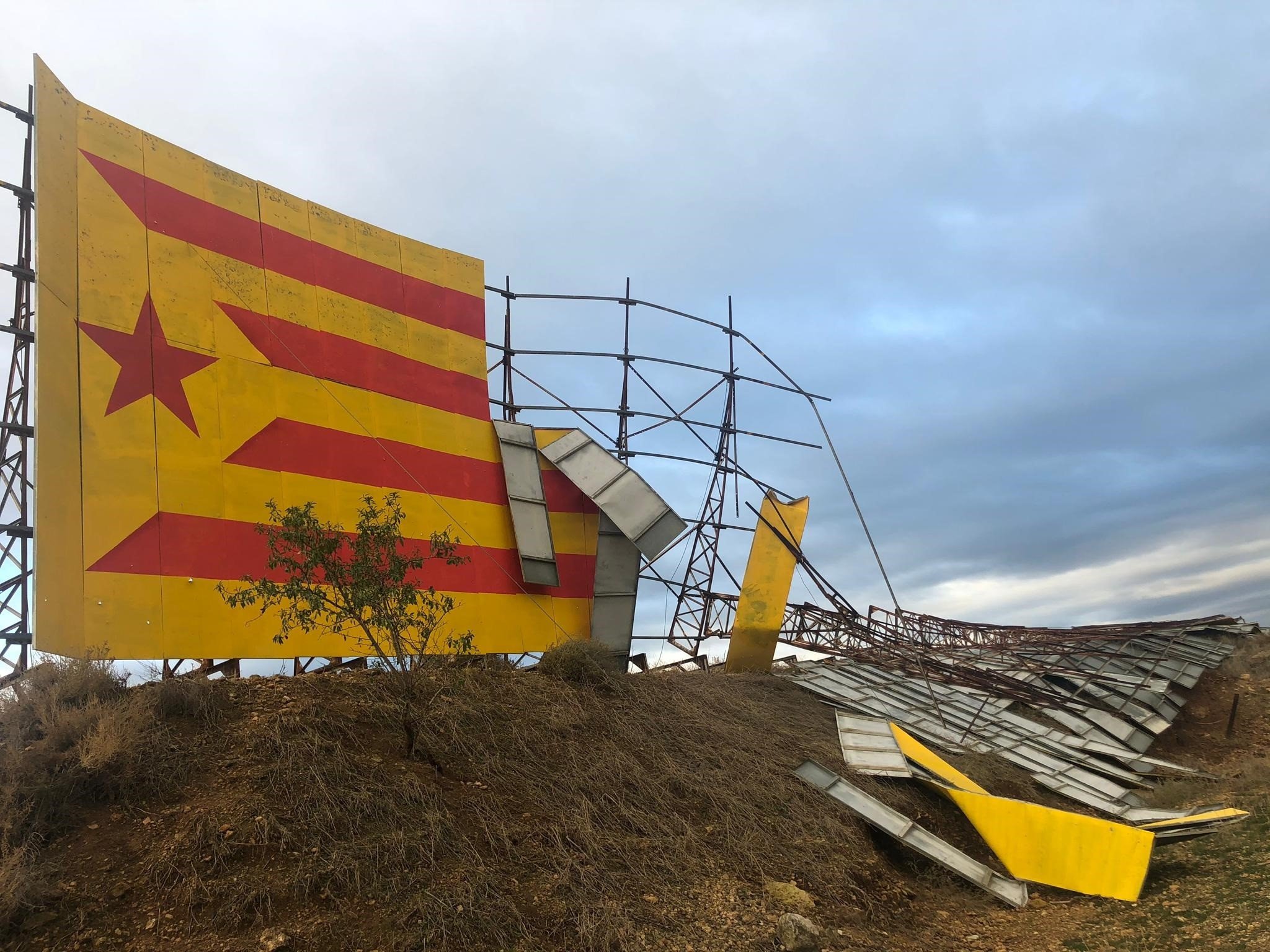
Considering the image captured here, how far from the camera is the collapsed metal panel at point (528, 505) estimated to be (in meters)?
14.0

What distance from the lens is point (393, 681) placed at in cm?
942

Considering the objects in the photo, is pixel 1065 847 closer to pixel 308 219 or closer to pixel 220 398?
pixel 220 398

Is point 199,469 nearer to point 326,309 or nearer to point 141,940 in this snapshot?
point 326,309

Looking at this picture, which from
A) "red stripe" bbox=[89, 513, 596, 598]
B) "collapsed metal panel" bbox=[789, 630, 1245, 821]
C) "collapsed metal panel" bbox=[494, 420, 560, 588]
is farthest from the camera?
"collapsed metal panel" bbox=[789, 630, 1245, 821]

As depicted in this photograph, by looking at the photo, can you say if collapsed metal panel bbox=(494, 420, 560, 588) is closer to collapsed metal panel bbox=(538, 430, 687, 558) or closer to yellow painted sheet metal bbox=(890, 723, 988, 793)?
collapsed metal panel bbox=(538, 430, 687, 558)

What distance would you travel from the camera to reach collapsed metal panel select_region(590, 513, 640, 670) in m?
14.8

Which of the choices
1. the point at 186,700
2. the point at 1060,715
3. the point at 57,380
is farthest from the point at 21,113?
the point at 1060,715

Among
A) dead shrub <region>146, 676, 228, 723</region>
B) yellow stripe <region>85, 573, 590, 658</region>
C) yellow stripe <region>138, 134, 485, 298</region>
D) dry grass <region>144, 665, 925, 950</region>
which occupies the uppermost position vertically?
yellow stripe <region>138, 134, 485, 298</region>

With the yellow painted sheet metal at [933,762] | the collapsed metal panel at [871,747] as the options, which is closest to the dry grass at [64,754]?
the collapsed metal panel at [871,747]

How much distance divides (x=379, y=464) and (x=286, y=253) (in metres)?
3.66

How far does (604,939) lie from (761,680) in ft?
34.6

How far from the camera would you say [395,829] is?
698 centimetres

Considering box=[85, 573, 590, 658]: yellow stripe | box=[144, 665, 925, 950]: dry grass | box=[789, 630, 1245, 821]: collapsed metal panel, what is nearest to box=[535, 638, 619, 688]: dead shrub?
box=[144, 665, 925, 950]: dry grass

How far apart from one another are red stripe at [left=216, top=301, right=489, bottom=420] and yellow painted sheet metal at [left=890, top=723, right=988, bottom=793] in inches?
372
